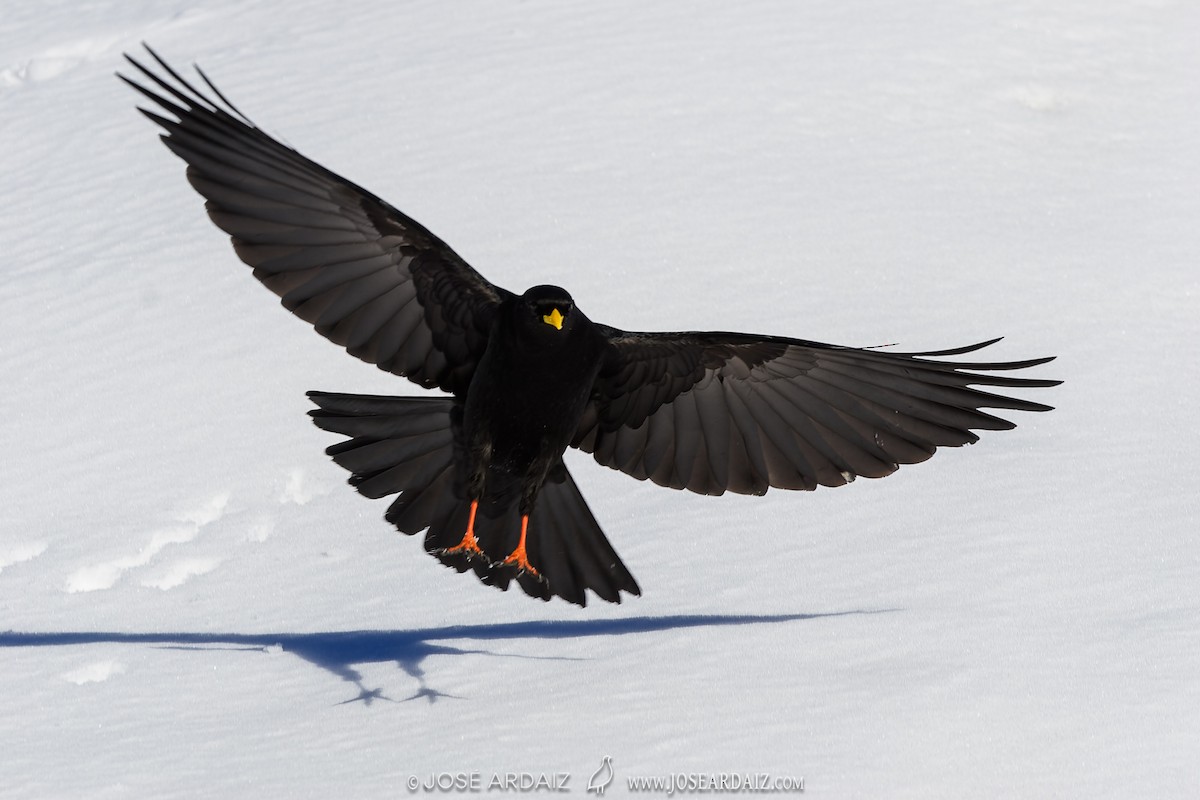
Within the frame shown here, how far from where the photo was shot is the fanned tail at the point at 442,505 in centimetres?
540

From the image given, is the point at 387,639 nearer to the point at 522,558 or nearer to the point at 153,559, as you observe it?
the point at 522,558

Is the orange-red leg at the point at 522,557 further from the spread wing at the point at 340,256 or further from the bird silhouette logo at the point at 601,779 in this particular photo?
the bird silhouette logo at the point at 601,779

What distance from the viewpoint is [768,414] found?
5844mm

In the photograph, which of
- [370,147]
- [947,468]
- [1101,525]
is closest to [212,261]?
[370,147]

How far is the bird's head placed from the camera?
4.93m

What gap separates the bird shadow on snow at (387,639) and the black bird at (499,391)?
0.51 ft

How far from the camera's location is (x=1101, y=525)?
215 inches

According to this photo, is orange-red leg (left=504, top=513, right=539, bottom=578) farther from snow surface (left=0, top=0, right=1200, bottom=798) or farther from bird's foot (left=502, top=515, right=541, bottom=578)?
snow surface (left=0, top=0, right=1200, bottom=798)

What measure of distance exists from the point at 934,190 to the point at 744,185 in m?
1.21

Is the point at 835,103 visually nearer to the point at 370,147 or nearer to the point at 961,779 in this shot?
the point at 370,147

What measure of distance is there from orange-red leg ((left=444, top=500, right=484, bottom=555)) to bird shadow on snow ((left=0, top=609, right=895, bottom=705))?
26 cm

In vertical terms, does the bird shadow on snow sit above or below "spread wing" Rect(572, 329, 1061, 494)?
below

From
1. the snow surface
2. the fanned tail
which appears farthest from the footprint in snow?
the fanned tail

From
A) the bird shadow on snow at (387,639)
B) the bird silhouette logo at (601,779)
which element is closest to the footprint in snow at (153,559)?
the bird shadow on snow at (387,639)
